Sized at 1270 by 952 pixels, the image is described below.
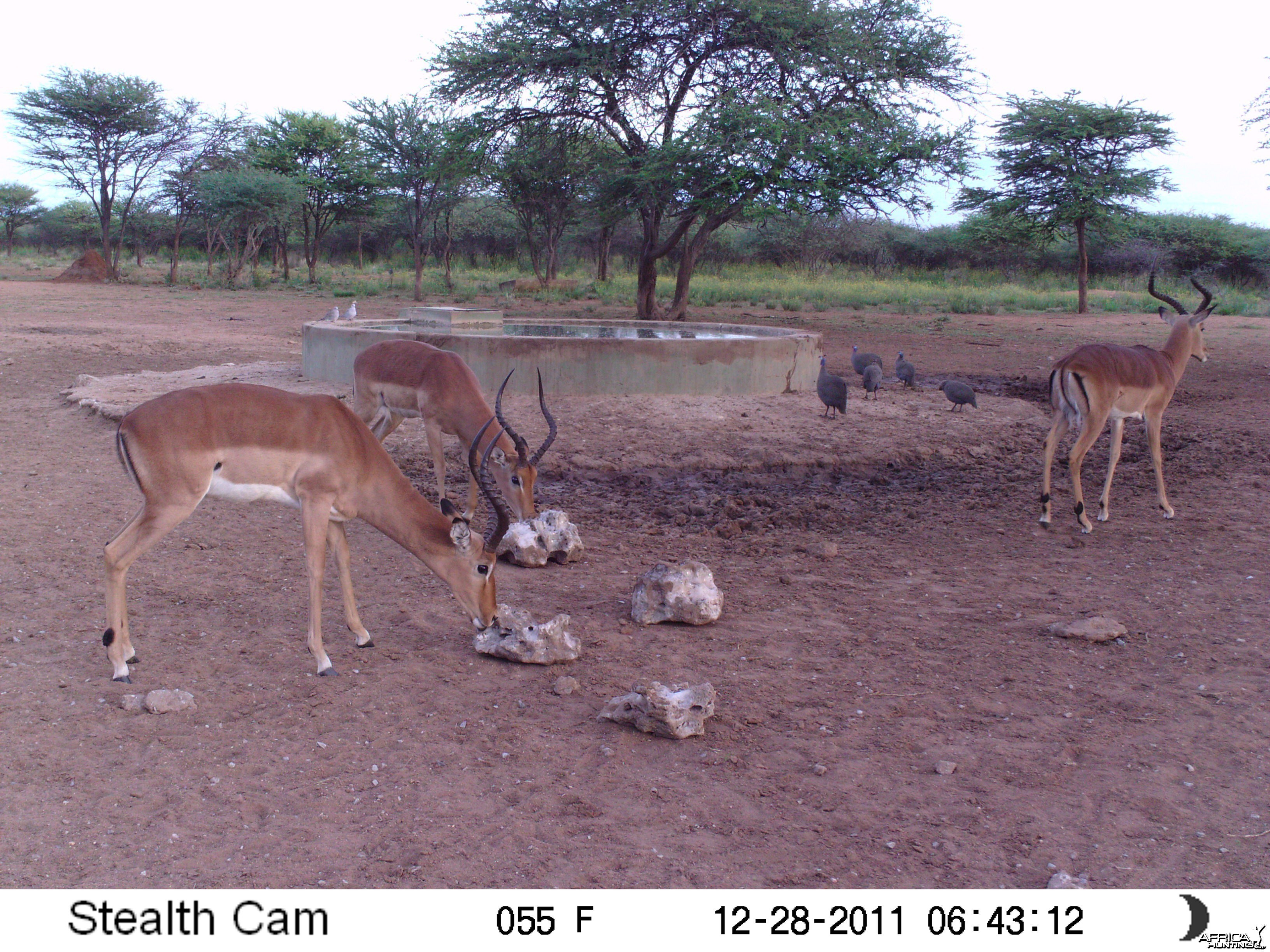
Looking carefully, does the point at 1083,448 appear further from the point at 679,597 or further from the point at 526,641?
the point at 526,641

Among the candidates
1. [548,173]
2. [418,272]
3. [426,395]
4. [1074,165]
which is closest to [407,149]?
[418,272]

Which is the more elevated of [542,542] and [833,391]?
[833,391]

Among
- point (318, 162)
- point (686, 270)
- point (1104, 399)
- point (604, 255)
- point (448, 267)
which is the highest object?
point (318, 162)

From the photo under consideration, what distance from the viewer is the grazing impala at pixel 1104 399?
282 inches

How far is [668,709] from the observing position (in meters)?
3.92

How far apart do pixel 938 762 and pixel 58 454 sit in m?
7.68

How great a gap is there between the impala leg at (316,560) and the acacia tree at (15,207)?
55716mm

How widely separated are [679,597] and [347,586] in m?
1.64

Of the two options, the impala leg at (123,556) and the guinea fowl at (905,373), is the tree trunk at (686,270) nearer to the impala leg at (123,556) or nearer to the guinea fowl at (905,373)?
the guinea fowl at (905,373)

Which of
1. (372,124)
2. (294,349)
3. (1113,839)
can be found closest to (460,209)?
(372,124)

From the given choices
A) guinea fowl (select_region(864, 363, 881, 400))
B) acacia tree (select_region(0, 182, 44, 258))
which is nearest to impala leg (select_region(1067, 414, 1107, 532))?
guinea fowl (select_region(864, 363, 881, 400))

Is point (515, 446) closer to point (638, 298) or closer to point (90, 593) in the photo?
point (90, 593)

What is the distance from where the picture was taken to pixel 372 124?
30.7 m

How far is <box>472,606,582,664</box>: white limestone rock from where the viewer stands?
468 cm
